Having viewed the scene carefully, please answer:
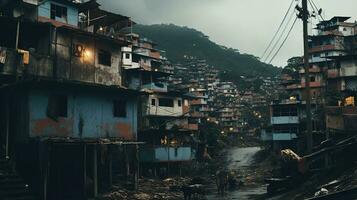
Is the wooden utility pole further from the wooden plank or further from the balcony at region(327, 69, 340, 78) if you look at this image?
the balcony at region(327, 69, 340, 78)

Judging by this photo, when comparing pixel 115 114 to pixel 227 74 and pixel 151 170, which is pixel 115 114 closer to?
pixel 151 170

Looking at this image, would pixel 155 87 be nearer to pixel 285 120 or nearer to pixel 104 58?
pixel 285 120

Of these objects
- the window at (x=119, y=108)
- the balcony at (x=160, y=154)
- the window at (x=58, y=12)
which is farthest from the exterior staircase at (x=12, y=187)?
the balcony at (x=160, y=154)

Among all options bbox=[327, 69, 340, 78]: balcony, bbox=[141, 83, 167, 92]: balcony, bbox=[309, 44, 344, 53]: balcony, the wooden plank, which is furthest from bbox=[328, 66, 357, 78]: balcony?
the wooden plank

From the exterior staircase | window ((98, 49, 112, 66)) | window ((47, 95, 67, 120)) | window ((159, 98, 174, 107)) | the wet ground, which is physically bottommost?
the wet ground

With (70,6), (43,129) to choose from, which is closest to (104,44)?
(70,6)

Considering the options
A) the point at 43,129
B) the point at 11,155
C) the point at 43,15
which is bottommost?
the point at 11,155

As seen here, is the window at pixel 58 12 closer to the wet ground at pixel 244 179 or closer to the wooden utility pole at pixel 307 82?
the wet ground at pixel 244 179
